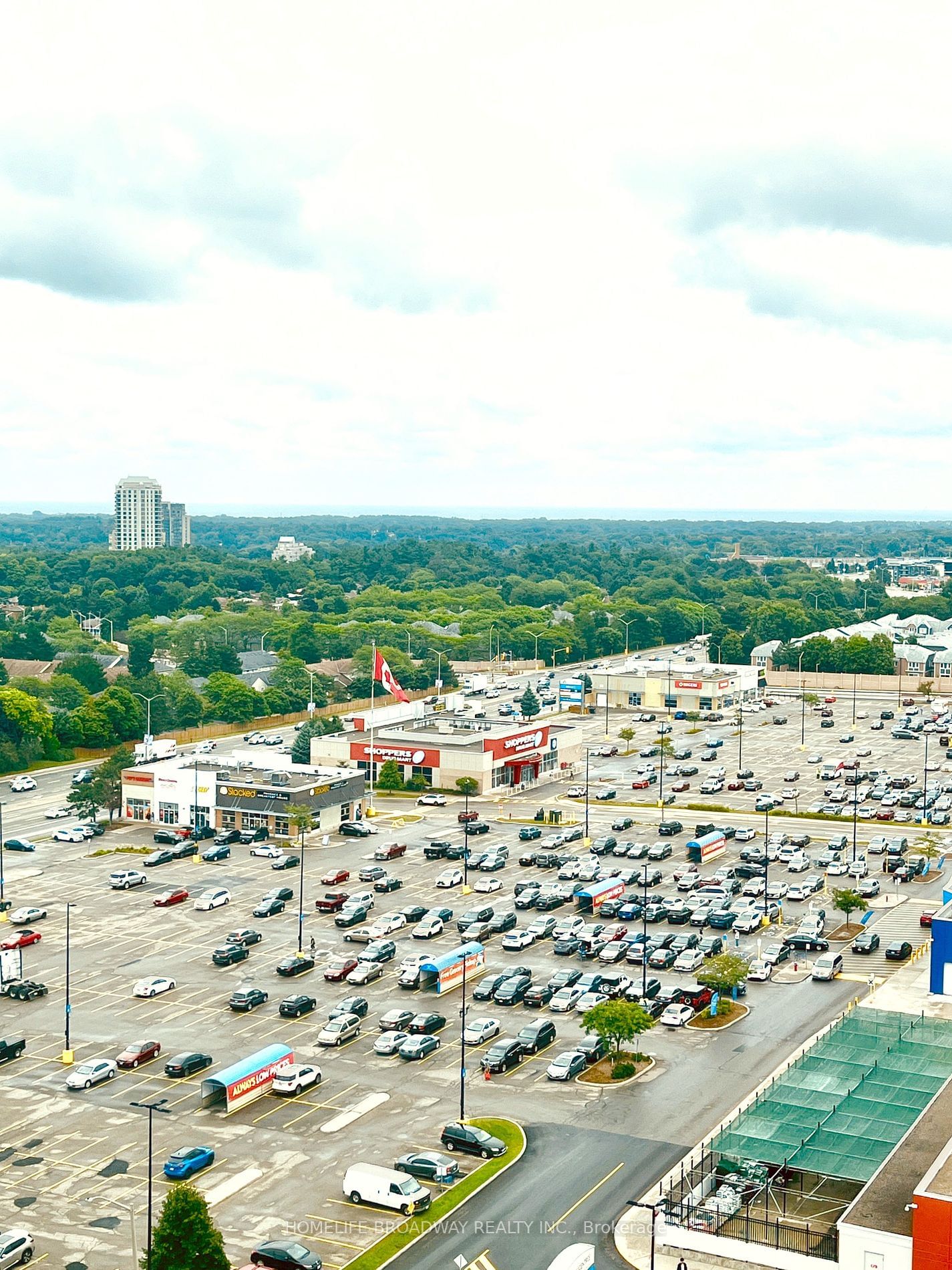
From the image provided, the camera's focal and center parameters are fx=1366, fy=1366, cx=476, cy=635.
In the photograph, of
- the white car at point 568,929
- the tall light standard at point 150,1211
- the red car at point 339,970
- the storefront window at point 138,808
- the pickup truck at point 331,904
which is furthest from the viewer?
the storefront window at point 138,808

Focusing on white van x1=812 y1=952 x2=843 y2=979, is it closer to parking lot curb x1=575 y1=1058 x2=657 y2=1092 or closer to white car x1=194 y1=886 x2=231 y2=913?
parking lot curb x1=575 y1=1058 x2=657 y2=1092

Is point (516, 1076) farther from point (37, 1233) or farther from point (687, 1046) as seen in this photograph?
point (37, 1233)

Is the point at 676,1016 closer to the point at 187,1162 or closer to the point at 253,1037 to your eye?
the point at 253,1037

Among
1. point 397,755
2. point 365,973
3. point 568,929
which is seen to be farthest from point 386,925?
point 397,755

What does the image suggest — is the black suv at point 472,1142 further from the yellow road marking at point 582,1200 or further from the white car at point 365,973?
the white car at point 365,973

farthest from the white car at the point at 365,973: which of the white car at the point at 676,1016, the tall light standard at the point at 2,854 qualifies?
the tall light standard at the point at 2,854

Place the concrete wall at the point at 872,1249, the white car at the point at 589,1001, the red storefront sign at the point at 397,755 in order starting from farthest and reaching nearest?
the red storefront sign at the point at 397,755 < the white car at the point at 589,1001 < the concrete wall at the point at 872,1249

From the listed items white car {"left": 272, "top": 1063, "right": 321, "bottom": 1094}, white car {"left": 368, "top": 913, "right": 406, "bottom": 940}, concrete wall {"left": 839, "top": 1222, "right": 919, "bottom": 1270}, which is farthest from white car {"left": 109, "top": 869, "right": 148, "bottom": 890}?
concrete wall {"left": 839, "top": 1222, "right": 919, "bottom": 1270}
